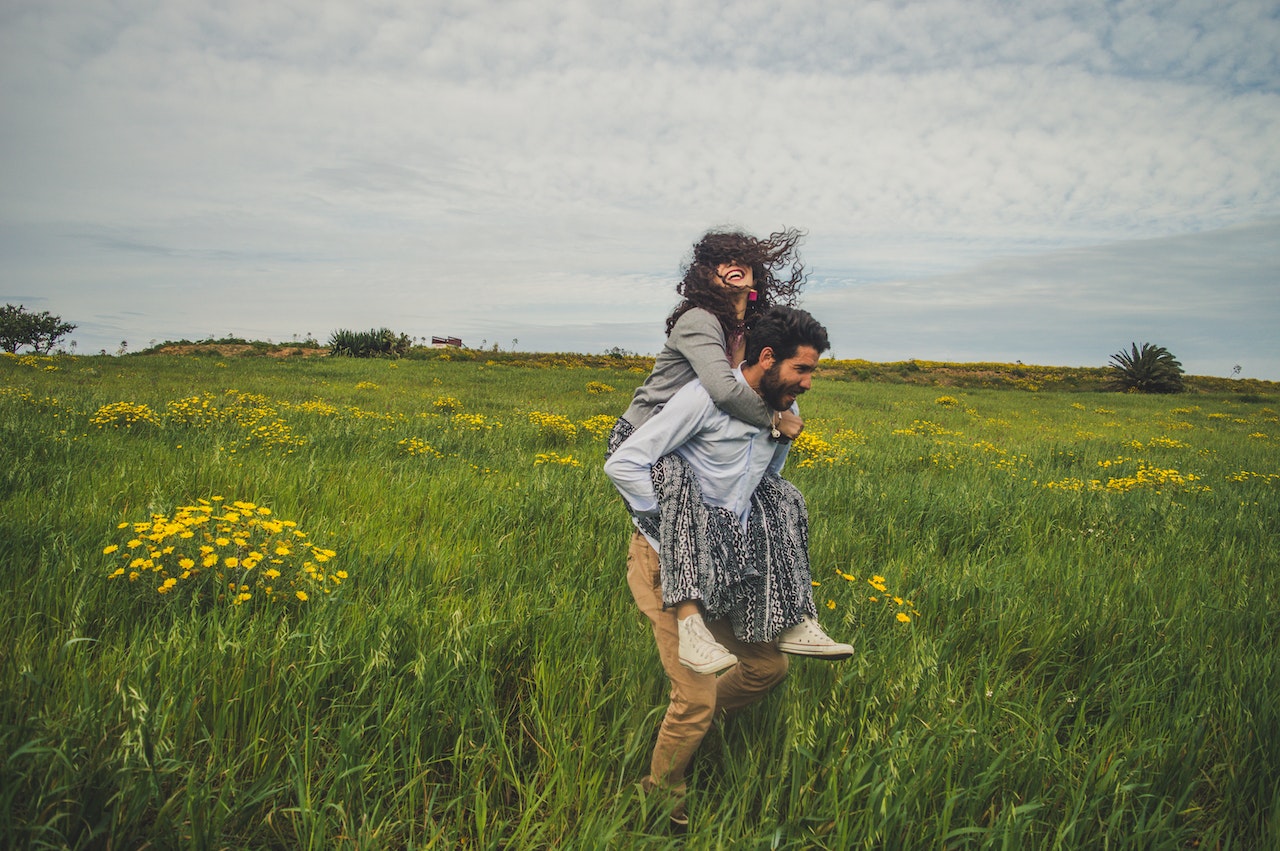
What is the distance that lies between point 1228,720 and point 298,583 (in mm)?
4086

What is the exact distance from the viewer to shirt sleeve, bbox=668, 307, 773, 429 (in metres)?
2.17

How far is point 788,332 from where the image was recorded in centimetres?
213

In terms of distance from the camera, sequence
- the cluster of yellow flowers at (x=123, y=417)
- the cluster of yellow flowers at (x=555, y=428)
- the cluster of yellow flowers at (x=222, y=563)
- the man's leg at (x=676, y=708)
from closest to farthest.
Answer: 1. the man's leg at (x=676, y=708)
2. the cluster of yellow flowers at (x=222, y=563)
3. the cluster of yellow flowers at (x=123, y=417)
4. the cluster of yellow flowers at (x=555, y=428)

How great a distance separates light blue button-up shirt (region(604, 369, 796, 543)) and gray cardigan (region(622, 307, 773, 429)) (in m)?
0.06

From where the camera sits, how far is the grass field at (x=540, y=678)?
1875 millimetres

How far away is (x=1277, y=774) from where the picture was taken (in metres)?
Answer: 2.29

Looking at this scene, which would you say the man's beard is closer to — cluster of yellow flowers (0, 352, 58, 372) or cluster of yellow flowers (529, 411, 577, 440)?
cluster of yellow flowers (529, 411, 577, 440)

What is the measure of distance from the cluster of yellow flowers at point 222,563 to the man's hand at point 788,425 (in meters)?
2.00

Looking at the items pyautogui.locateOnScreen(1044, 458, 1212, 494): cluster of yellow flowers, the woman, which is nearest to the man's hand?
the woman

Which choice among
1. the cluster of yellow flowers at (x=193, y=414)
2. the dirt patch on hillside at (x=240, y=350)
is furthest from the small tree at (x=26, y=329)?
the cluster of yellow flowers at (x=193, y=414)

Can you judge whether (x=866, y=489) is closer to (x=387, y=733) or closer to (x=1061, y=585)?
(x=1061, y=585)

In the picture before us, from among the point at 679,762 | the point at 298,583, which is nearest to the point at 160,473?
the point at 298,583

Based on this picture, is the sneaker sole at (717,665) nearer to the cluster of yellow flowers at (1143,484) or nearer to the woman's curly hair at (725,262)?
the woman's curly hair at (725,262)

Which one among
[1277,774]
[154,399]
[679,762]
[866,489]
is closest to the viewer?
[679,762]
